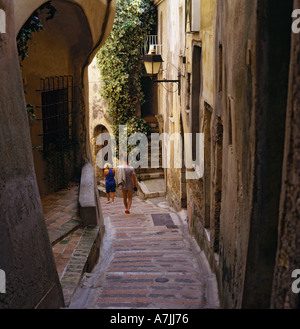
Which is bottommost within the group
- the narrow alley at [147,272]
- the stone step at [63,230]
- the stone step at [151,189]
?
the stone step at [151,189]

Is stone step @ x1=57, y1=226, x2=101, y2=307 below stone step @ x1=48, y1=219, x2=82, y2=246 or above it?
below

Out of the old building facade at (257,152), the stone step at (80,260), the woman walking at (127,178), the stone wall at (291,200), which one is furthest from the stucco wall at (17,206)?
the woman walking at (127,178)

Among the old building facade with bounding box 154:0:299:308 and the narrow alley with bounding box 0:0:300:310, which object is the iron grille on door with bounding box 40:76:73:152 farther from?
the old building facade with bounding box 154:0:299:308

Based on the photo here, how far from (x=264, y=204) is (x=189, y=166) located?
21.1 feet

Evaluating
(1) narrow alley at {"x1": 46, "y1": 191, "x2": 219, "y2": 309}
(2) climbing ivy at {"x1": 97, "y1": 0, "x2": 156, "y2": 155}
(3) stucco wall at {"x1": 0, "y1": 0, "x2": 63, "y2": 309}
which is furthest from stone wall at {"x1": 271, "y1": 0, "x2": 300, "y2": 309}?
(2) climbing ivy at {"x1": 97, "y1": 0, "x2": 156, "y2": 155}

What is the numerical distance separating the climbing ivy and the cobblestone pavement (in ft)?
25.7

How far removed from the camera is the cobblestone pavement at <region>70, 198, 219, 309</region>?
5.46 metres

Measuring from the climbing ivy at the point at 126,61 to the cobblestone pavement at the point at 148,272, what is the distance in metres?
7.83

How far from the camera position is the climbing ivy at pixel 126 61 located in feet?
57.2

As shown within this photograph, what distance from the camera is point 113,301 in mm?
5492

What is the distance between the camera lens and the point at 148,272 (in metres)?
6.79

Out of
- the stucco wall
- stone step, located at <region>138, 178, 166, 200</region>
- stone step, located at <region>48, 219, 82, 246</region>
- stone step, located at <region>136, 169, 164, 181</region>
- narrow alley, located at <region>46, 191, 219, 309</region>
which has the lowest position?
stone step, located at <region>138, 178, 166, 200</region>

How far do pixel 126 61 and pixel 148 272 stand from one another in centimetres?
1229

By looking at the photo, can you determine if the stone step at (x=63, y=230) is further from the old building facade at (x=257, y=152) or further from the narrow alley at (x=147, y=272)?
the old building facade at (x=257, y=152)
